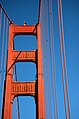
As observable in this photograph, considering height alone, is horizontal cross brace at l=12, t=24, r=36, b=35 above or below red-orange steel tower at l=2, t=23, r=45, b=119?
above

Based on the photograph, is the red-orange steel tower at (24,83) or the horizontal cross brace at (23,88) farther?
the horizontal cross brace at (23,88)

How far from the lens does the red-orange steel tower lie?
459 inches

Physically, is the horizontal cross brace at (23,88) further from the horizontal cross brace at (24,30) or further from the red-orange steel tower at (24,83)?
the horizontal cross brace at (24,30)

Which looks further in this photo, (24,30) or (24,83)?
(24,30)

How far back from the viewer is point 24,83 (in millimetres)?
12555

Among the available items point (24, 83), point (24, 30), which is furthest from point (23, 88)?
point (24, 30)

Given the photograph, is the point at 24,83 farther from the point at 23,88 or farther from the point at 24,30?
the point at 24,30

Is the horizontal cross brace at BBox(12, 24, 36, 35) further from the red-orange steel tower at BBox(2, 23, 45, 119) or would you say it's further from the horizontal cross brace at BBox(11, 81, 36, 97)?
the horizontal cross brace at BBox(11, 81, 36, 97)

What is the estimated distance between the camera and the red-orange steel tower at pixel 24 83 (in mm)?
11648

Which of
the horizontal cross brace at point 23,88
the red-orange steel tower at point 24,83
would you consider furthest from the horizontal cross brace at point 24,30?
the horizontal cross brace at point 23,88

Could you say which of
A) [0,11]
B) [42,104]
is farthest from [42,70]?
[0,11]

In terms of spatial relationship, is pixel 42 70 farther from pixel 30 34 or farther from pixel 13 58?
pixel 30 34

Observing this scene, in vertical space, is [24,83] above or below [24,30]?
below

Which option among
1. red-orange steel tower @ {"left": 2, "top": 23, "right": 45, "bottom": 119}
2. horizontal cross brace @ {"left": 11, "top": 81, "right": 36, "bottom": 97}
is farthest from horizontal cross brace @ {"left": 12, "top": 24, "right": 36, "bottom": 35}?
horizontal cross brace @ {"left": 11, "top": 81, "right": 36, "bottom": 97}
